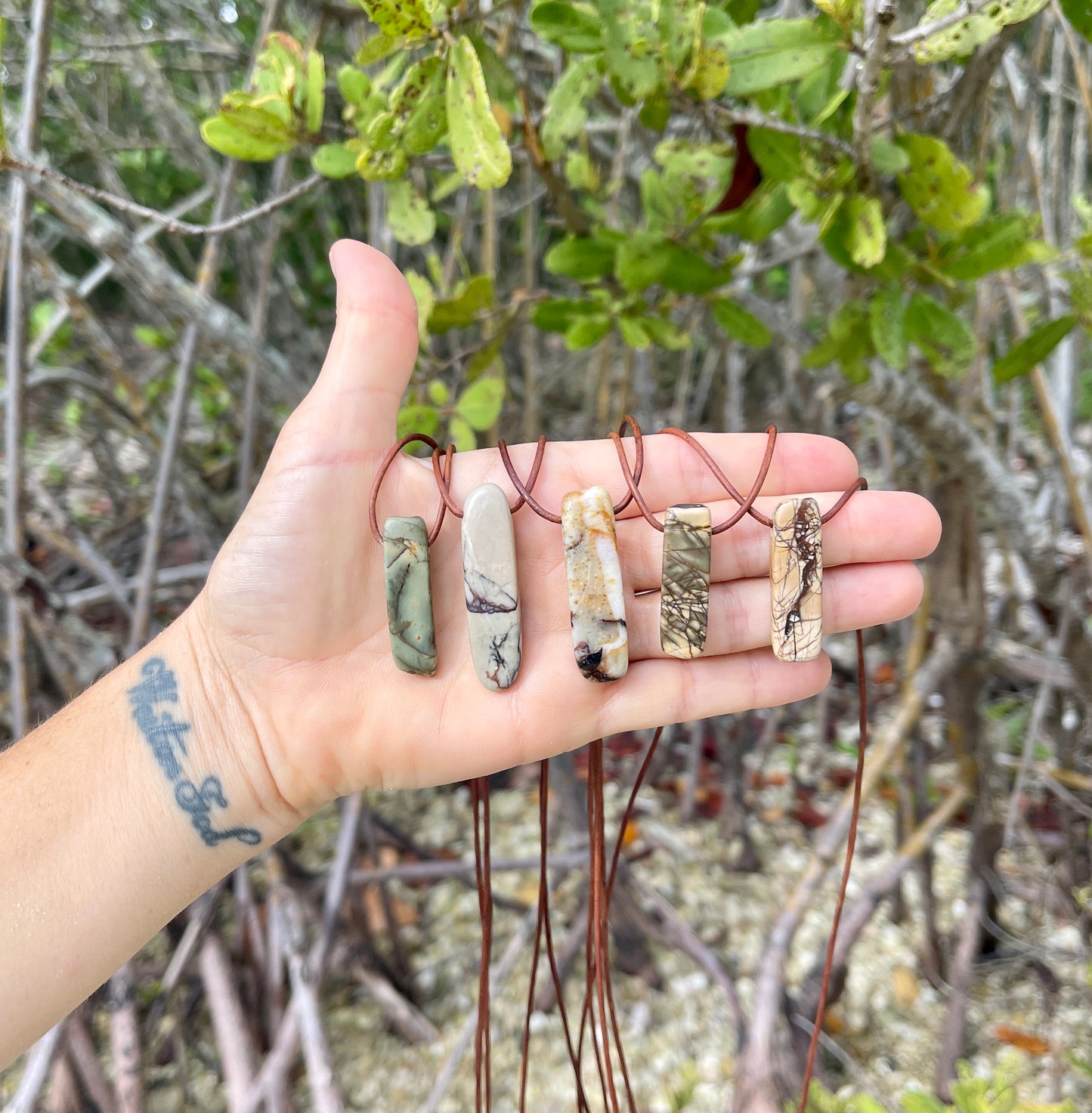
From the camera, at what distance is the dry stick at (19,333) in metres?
1.06

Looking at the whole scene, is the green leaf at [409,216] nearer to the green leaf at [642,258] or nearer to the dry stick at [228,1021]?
the green leaf at [642,258]

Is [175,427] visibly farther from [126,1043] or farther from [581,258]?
[126,1043]

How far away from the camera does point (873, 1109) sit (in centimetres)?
89

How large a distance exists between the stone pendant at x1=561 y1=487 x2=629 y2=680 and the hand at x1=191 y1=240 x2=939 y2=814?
55 mm

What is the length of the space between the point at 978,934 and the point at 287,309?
223 centimetres

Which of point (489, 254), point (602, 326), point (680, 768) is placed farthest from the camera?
point (680, 768)

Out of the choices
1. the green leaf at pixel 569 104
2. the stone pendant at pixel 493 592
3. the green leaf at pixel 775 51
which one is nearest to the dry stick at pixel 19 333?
the green leaf at pixel 569 104

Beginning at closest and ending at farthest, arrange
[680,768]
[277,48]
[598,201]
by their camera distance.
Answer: [277,48]
[598,201]
[680,768]

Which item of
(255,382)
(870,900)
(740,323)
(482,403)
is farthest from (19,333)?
(870,900)

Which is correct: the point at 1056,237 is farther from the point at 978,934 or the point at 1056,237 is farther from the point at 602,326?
the point at 978,934

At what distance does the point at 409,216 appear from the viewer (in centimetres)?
96

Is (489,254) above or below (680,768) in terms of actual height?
above

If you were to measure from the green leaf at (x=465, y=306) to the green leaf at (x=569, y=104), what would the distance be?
7.3 inches

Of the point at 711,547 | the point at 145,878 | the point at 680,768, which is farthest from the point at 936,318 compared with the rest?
the point at 680,768
